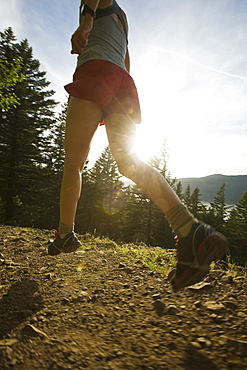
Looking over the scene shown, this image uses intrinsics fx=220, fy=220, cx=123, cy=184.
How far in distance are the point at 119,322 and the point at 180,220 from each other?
0.69 metres

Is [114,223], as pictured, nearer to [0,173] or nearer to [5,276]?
[0,173]

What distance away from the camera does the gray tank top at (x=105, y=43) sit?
1757 mm

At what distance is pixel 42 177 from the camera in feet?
66.6

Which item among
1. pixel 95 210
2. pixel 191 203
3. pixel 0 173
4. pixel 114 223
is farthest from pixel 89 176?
pixel 191 203

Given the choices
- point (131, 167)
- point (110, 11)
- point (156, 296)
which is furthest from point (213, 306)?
point (110, 11)

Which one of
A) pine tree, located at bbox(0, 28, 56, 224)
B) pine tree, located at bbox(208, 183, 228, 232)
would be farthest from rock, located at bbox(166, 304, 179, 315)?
pine tree, located at bbox(208, 183, 228, 232)

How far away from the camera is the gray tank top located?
1757 millimetres

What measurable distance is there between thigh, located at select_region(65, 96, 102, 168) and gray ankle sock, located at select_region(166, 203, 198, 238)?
886mm

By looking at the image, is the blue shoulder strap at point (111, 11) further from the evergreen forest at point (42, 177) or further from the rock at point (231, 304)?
the evergreen forest at point (42, 177)

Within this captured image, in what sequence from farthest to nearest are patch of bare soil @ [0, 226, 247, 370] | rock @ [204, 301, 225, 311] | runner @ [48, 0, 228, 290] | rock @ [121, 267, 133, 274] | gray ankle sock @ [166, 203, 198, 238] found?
rock @ [121, 267, 133, 274], runner @ [48, 0, 228, 290], gray ankle sock @ [166, 203, 198, 238], rock @ [204, 301, 225, 311], patch of bare soil @ [0, 226, 247, 370]

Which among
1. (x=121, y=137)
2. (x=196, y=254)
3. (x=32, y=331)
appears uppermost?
(x=121, y=137)

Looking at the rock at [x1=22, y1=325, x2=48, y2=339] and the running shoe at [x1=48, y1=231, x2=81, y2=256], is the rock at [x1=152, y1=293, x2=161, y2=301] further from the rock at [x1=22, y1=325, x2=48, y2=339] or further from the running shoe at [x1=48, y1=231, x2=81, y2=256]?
the running shoe at [x1=48, y1=231, x2=81, y2=256]

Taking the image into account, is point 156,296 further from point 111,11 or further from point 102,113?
point 111,11

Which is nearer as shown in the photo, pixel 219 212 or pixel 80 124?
pixel 80 124
